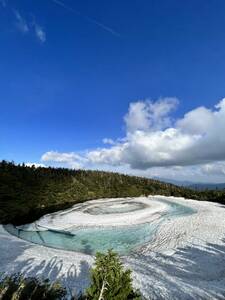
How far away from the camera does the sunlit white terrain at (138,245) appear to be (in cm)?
1324

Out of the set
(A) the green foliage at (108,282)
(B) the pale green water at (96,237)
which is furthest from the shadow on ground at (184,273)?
(A) the green foliage at (108,282)

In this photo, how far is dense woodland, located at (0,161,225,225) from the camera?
35875 millimetres

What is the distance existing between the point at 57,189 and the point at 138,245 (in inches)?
1103

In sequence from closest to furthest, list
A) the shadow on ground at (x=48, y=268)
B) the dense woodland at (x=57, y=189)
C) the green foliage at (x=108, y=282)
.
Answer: the green foliage at (x=108, y=282)
the shadow on ground at (x=48, y=268)
the dense woodland at (x=57, y=189)

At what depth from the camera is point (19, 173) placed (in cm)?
5028

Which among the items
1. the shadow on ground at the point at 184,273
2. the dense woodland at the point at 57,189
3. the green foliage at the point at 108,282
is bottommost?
the shadow on ground at the point at 184,273

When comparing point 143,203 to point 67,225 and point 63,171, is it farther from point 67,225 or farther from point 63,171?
point 63,171

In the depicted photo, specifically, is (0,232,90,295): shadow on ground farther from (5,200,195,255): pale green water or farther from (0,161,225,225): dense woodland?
(0,161,225,225): dense woodland

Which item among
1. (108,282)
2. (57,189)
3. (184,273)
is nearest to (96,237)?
(184,273)

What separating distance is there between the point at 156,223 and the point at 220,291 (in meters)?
13.9

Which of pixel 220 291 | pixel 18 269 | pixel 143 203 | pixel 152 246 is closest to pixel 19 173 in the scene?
pixel 143 203

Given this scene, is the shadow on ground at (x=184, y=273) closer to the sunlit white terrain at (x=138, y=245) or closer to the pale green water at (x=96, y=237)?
the sunlit white terrain at (x=138, y=245)

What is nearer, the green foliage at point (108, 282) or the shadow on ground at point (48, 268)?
the green foliage at point (108, 282)

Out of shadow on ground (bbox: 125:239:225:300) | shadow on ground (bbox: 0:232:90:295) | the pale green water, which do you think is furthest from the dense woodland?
shadow on ground (bbox: 125:239:225:300)
